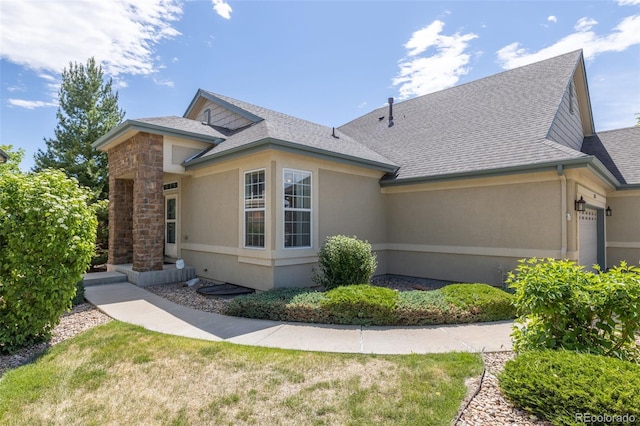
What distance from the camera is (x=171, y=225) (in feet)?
39.0

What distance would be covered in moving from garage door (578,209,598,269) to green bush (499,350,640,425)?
6.89 metres

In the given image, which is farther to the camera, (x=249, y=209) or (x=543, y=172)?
(x=249, y=209)

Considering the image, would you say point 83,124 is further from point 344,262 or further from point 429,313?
point 429,313

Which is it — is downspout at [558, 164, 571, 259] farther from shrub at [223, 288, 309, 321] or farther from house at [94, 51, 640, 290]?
shrub at [223, 288, 309, 321]

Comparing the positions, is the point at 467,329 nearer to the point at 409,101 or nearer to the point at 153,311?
the point at 153,311

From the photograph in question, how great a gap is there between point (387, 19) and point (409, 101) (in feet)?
16.8

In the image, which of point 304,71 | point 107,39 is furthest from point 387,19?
point 107,39

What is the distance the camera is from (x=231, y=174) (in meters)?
9.20

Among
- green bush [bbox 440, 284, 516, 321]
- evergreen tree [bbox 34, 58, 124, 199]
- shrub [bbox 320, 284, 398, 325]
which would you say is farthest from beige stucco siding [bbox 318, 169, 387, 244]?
evergreen tree [bbox 34, 58, 124, 199]

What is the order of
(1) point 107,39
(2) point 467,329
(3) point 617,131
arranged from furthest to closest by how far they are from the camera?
(3) point 617,131 → (1) point 107,39 → (2) point 467,329

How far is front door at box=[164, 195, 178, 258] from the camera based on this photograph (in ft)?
37.9

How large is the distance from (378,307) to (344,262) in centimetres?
194

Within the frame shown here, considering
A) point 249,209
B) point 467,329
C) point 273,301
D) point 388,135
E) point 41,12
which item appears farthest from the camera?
point 388,135

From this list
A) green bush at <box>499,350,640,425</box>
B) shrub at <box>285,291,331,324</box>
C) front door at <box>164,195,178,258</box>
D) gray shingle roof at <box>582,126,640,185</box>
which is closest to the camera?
green bush at <box>499,350,640,425</box>
